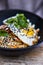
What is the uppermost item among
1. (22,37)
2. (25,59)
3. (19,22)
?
(19,22)

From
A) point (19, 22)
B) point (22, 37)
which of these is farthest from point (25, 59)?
point (19, 22)

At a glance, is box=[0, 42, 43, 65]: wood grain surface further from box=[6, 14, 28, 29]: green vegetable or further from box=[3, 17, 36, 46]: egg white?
box=[6, 14, 28, 29]: green vegetable

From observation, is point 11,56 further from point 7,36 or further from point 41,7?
point 41,7

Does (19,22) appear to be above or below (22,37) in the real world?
above

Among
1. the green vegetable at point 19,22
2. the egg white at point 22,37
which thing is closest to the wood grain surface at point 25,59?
the egg white at point 22,37

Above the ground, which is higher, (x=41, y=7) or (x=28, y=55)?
(x=41, y=7)

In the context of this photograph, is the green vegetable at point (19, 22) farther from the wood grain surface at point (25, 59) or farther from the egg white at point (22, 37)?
the wood grain surface at point (25, 59)

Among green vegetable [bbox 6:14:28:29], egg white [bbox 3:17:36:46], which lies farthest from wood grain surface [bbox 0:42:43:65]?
green vegetable [bbox 6:14:28:29]

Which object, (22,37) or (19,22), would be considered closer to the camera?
(22,37)

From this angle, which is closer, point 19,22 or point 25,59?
point 25,59

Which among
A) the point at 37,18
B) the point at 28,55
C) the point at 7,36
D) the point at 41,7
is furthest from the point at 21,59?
the point at 41,7

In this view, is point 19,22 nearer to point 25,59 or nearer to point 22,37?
point 22,37
